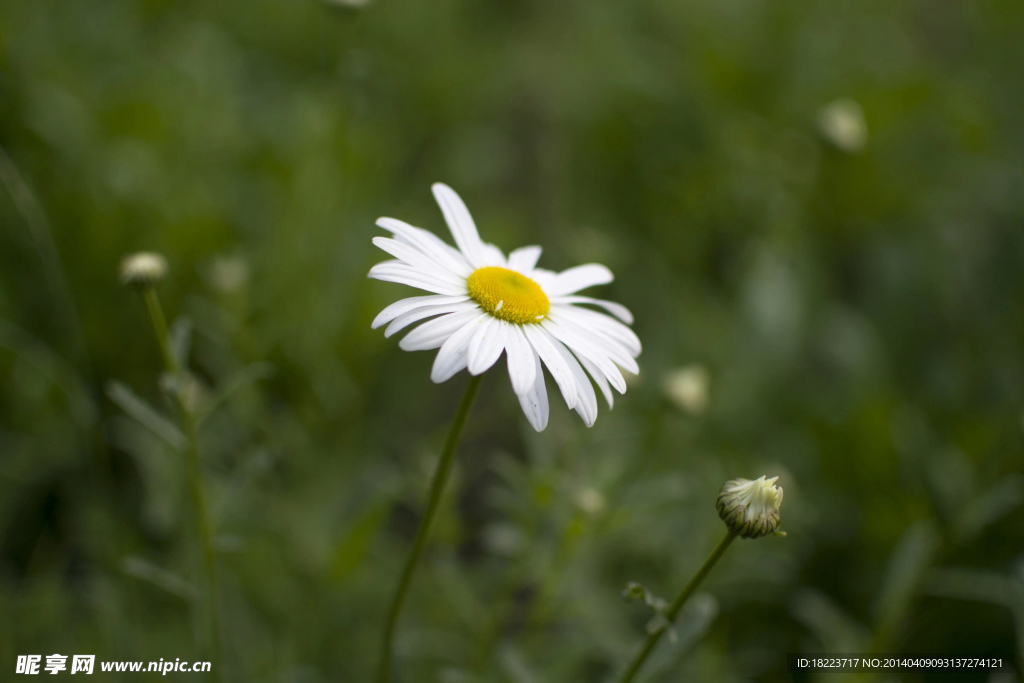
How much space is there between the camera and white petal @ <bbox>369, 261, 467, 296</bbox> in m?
1.05

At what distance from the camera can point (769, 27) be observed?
394 centimetres

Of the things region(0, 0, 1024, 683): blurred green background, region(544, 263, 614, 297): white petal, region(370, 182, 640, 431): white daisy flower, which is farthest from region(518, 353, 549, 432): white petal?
region(0, 0, 1024, 683): blurred green background

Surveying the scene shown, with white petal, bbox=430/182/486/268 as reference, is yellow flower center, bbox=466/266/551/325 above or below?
below

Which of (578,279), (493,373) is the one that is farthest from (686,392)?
(493,373)

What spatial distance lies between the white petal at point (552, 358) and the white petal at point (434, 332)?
99 millimetres

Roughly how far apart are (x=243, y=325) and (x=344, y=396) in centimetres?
47

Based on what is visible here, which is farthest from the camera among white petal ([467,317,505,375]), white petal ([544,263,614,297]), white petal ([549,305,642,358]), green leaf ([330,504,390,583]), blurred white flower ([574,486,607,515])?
green leaf ([330,504,390,583])

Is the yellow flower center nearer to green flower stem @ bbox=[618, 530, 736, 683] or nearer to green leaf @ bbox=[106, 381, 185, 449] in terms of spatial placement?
green flower stem @ bbox=[618, 530, 736, 683]

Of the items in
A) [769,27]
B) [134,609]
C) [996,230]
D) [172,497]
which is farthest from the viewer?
[769,27]

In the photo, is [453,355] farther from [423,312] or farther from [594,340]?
[594,340]

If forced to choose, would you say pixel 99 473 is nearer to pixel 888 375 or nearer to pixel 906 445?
pixel 906 445

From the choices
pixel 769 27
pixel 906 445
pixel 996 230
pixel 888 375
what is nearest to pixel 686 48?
pixel 769 27

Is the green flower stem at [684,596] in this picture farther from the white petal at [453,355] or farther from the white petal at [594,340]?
the white petal at [453,355]

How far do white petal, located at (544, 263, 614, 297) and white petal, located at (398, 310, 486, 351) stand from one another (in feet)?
0.91
